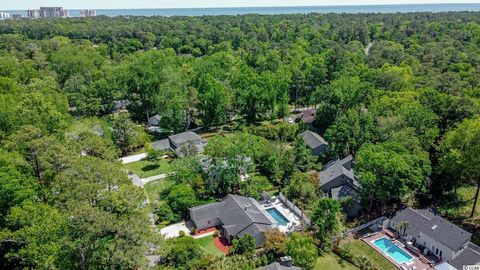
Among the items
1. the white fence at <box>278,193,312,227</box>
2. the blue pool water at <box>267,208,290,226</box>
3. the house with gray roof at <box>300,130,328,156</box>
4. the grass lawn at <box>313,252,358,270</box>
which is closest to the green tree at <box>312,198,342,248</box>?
the grass lawn at <box>313,252,358,270</box>

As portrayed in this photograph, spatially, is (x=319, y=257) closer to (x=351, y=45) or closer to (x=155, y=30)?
(x=351, y=45)

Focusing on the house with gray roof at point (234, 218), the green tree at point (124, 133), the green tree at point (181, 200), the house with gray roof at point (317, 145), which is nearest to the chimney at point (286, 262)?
the house with gray roof at point (234, 218)

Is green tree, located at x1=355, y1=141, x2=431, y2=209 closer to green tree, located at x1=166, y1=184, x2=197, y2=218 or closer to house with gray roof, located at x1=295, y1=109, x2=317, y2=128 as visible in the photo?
green tree, located at x1=166, y1=184, x2=197, y2=218

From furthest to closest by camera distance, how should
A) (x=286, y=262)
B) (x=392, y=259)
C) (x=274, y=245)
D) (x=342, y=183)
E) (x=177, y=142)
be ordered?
(x=177, y=142)
(x=342, y=183)
(x=392, y=259)
(x=274, y=245)
(x=286, y=262)

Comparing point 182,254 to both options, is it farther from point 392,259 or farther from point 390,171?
point 390,171

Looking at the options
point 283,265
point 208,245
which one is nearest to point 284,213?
point 208,245
